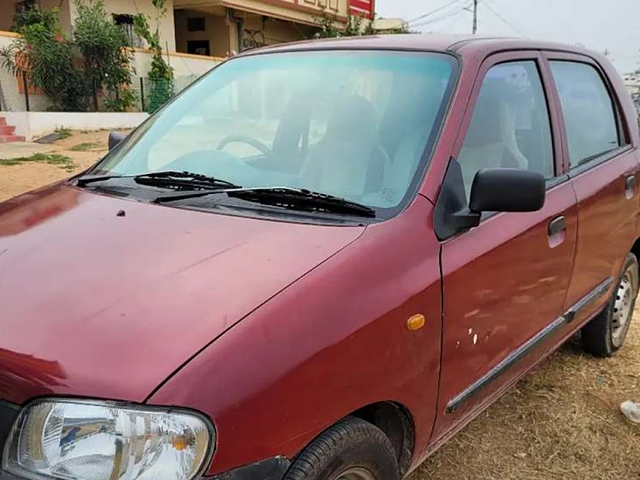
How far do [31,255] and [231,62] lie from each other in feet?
5.47

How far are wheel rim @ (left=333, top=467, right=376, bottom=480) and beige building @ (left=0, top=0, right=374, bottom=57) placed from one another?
18372 mm

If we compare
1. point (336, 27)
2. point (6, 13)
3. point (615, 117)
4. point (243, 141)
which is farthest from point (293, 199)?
point (336, 27)

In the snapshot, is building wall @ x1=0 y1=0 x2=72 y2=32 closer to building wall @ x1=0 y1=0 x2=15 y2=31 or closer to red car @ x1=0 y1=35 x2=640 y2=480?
building wall @ x1=0 y1=0 x2=15 y2=31

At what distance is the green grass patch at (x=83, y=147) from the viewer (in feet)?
41.6

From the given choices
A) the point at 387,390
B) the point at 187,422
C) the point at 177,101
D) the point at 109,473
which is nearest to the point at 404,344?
the point at 387,390

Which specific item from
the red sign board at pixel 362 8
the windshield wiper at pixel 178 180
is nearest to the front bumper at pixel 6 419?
the windshield wiper at pixel 178 180

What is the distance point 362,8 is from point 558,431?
28.1 m

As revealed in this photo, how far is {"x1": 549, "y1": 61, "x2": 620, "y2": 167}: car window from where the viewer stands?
3.28 metres

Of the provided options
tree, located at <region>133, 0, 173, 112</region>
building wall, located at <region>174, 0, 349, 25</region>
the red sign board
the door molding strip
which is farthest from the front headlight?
the red sign board

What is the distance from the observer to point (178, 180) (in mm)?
2570

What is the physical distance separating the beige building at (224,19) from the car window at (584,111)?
16839 mm

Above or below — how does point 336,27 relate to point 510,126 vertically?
above

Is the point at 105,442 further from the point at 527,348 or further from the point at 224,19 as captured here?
the point at 224,19

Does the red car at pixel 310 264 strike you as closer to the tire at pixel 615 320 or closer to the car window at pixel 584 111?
the car window at pixel 584 111
